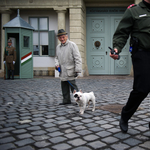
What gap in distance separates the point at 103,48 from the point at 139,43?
40.4ft

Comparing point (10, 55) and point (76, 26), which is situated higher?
point (76, 26)

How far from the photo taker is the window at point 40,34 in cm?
1513

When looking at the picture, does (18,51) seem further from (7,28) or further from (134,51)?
(134,51)

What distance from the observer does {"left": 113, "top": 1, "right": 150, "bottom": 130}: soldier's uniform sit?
2943 millimetres

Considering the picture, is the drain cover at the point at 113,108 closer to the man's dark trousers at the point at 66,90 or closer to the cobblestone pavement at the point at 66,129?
the cobblestone pavement at the point at 66,129

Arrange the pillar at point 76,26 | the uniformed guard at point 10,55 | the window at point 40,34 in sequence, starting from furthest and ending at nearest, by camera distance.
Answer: the window at point 40,34 < the pillar at point 76,26 < the uniformed guard at point 10,55

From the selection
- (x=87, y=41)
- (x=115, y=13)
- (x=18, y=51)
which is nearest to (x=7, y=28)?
(x=18, y=51)

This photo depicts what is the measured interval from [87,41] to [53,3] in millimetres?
3193

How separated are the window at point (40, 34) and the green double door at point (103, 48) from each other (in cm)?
269

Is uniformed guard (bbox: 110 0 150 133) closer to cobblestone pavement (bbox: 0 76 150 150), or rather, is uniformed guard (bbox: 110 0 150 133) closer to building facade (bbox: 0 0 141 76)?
cobblestone pavement (bbox: 0 76 150 150)

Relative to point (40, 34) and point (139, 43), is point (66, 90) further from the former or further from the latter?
point (40, 34)

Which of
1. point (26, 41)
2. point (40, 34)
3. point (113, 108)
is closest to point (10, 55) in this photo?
point (26, 41)

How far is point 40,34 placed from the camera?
1523 centimetres

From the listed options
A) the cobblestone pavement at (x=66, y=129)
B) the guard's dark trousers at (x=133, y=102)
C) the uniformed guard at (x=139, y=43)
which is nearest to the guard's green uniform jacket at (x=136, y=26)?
the uniformed guard at (x=139, y=43)
